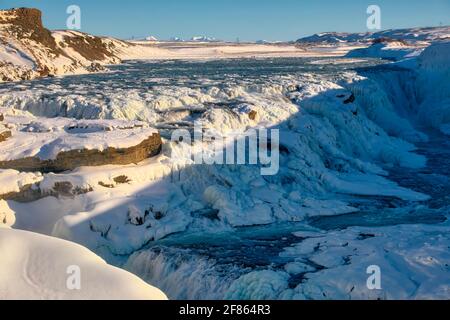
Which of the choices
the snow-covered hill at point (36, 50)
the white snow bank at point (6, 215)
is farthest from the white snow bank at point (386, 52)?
the white snow bank at point (6, 215)

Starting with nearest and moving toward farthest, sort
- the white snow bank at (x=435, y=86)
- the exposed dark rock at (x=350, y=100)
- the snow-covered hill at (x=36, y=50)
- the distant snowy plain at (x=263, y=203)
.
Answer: the distant snowy plain at (x=263, y=203) < the exposed dark rock at (x=350, y=100) < the white snow bank at (x=435, y=86) < the snow-covered hill at (x=36, y=50)

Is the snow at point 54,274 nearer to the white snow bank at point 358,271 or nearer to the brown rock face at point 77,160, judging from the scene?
the white snow bank at point 358,271

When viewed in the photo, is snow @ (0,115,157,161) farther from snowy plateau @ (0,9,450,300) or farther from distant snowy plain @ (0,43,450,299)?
distant snowy plain @ (0,43,450,299)

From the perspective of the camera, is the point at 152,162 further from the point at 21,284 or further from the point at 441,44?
the point at 441,44

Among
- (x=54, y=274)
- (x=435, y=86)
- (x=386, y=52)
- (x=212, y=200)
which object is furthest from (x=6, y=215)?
(x=386, y=52)

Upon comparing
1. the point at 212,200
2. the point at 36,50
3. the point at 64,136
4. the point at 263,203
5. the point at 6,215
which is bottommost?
the point at 263,203

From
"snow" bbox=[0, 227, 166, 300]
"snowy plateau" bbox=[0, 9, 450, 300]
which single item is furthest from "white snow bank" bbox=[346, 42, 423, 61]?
"snow" bbox=[0, 227, 166, 300]

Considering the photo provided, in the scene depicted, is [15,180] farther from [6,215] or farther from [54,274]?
[54,274]
